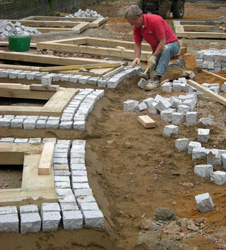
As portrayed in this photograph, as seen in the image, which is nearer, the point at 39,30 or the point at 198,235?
the point at 198,235

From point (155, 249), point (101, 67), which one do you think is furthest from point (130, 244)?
point (101, 67)

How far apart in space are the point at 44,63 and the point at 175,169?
474 centimetres

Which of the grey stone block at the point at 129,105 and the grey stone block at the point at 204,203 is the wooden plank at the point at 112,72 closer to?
the grey stone block at the point at 129,105

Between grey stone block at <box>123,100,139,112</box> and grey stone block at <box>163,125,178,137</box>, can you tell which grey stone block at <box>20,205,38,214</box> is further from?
grey stone block at <box>123,100,139,112</box>

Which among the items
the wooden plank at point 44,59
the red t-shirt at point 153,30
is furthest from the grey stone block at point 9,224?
the wooden plank at point 44,59

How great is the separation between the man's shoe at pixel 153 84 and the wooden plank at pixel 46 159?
3308mm

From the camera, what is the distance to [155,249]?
3.08m

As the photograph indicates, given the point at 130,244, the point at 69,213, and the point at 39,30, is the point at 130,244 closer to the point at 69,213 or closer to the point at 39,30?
the point at 69,213

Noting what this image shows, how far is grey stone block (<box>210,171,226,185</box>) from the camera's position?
414cm

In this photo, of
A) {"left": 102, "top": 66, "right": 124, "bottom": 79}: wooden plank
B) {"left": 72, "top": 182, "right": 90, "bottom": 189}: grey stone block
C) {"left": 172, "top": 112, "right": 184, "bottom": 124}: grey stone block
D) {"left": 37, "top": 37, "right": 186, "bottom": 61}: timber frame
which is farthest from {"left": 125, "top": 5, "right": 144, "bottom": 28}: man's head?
{"left": 72, "top": 182, "right": 90, "bottom": 189}: grey stone block

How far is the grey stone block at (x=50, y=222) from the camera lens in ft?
10.2

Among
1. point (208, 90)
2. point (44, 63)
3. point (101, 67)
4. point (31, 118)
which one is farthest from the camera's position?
point (44, 63)

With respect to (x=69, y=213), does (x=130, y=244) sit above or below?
below

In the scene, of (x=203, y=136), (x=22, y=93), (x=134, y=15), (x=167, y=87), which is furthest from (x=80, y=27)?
(x=203, y=136)
